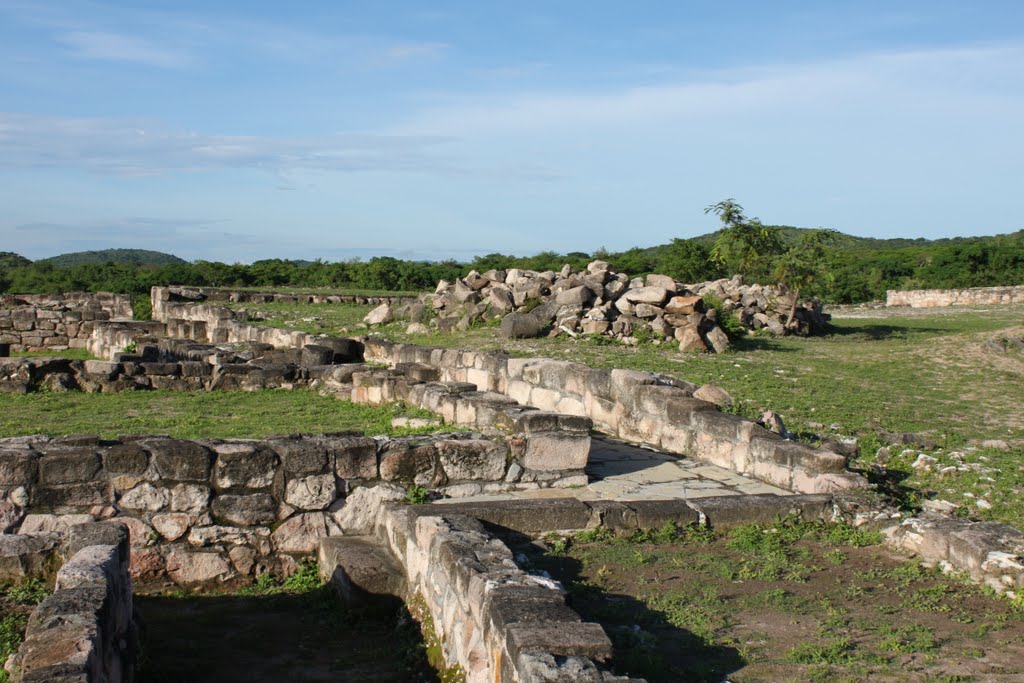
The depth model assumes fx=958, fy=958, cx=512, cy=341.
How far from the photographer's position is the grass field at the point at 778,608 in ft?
14.3

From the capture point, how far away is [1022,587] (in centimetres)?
527

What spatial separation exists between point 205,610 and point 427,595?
1621mm

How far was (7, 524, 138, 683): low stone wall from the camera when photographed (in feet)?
12.2

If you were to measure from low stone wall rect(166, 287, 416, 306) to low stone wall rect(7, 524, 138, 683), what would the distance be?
25.8m

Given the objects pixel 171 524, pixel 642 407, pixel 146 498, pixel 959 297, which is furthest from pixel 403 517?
pixel 959 297

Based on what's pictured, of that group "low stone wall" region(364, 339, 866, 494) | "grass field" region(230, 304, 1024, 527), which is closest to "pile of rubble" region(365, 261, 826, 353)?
"grass field" region(230, 304, 1024, 527)

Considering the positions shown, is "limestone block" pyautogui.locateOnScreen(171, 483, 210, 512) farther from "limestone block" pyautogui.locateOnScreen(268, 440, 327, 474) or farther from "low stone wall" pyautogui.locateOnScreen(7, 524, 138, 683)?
"low stone wall" pyautogui.locateOnScreen(7, 524, 138, 683)

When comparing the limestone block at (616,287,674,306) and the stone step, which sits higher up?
the limestone block at (616,287,674,306)

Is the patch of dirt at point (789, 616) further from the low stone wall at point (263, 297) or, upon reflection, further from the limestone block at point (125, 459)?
the low stone wall at point (263, 297)

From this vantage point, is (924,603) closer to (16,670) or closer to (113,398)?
(16,670)

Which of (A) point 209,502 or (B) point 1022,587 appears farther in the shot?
(A) point 209,502

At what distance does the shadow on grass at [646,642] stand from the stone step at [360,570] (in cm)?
105

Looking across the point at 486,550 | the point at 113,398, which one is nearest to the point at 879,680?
the point at 486,550

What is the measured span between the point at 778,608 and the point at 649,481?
2.76 metres
